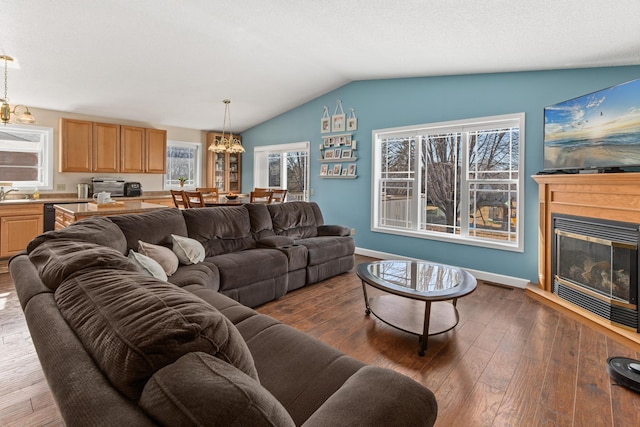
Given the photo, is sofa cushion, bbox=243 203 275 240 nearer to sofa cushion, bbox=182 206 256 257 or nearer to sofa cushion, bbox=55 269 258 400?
sofa cushion, bbox=182 206 256 257

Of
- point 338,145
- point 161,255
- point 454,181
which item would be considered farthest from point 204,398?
point 338,145

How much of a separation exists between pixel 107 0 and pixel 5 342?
116 inches

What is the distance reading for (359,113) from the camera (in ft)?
17.4

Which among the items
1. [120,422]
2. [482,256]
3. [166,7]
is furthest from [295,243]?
[120,422]

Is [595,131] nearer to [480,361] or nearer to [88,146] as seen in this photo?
[480,361]

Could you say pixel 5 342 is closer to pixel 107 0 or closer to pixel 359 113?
pixel 107 0

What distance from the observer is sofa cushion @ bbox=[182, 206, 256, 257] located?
3256 mm

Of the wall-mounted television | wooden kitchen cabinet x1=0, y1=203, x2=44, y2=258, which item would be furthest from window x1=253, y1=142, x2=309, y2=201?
the wall-mounted television

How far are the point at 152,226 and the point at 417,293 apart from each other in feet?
7.40

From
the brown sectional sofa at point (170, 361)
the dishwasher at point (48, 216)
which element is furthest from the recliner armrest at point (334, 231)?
the dishwasher at point (48, 216)

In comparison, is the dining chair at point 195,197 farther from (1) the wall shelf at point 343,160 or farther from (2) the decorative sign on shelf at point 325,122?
(2) the decorative sign on shelf at point 325,122

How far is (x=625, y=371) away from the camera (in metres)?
2.03

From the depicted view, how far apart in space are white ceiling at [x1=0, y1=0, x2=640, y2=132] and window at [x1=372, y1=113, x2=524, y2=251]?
761 millimetres

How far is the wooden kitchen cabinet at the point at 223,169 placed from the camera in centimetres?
722
